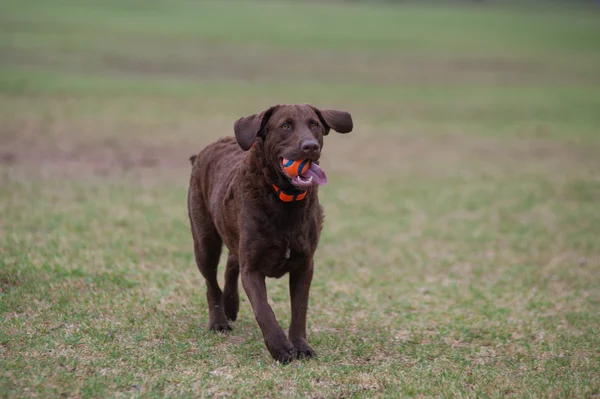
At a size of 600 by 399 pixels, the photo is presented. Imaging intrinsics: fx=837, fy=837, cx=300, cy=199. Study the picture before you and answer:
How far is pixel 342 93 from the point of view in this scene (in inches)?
1105

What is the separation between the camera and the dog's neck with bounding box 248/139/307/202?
6.94m

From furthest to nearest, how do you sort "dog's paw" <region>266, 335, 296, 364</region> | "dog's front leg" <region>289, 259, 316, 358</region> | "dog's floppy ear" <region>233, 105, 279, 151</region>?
"dog's front leg" <region>289, 259, 316, 358</region>, "dog's floppy ear" <region>233, 105, 279, 151</region>, "dog's paw" <region>266, 335, 296, 364</region>

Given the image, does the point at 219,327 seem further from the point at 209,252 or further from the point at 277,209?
the point at 277,209

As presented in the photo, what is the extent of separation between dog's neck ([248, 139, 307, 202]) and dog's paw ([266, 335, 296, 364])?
116cm

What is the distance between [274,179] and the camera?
7004 millimetres

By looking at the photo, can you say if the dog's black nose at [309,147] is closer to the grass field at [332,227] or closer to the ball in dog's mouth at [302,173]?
the ball in dog's mouth at [302,173]

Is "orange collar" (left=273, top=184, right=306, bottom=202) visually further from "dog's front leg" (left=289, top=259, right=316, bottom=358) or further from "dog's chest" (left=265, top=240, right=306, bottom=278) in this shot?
"dog's front leg" (left=289, top=259, right=316, bottom=358)

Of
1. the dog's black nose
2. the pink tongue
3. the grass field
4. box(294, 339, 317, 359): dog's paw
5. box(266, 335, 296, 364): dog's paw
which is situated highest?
the dog's black nose

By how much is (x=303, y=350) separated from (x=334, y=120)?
199 cm

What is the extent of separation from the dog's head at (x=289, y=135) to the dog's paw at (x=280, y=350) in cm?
127

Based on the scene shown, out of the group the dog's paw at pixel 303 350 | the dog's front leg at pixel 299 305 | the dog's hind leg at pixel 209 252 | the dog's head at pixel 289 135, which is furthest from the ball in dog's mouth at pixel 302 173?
the dog's hind leg at pixel 209 252

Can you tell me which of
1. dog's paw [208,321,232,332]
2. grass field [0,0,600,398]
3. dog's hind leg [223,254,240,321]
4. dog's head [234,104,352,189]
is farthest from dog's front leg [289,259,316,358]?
dog's hind leg [223,254,240,321]

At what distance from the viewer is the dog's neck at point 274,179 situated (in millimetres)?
6941

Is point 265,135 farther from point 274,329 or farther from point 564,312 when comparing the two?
point 564,312
